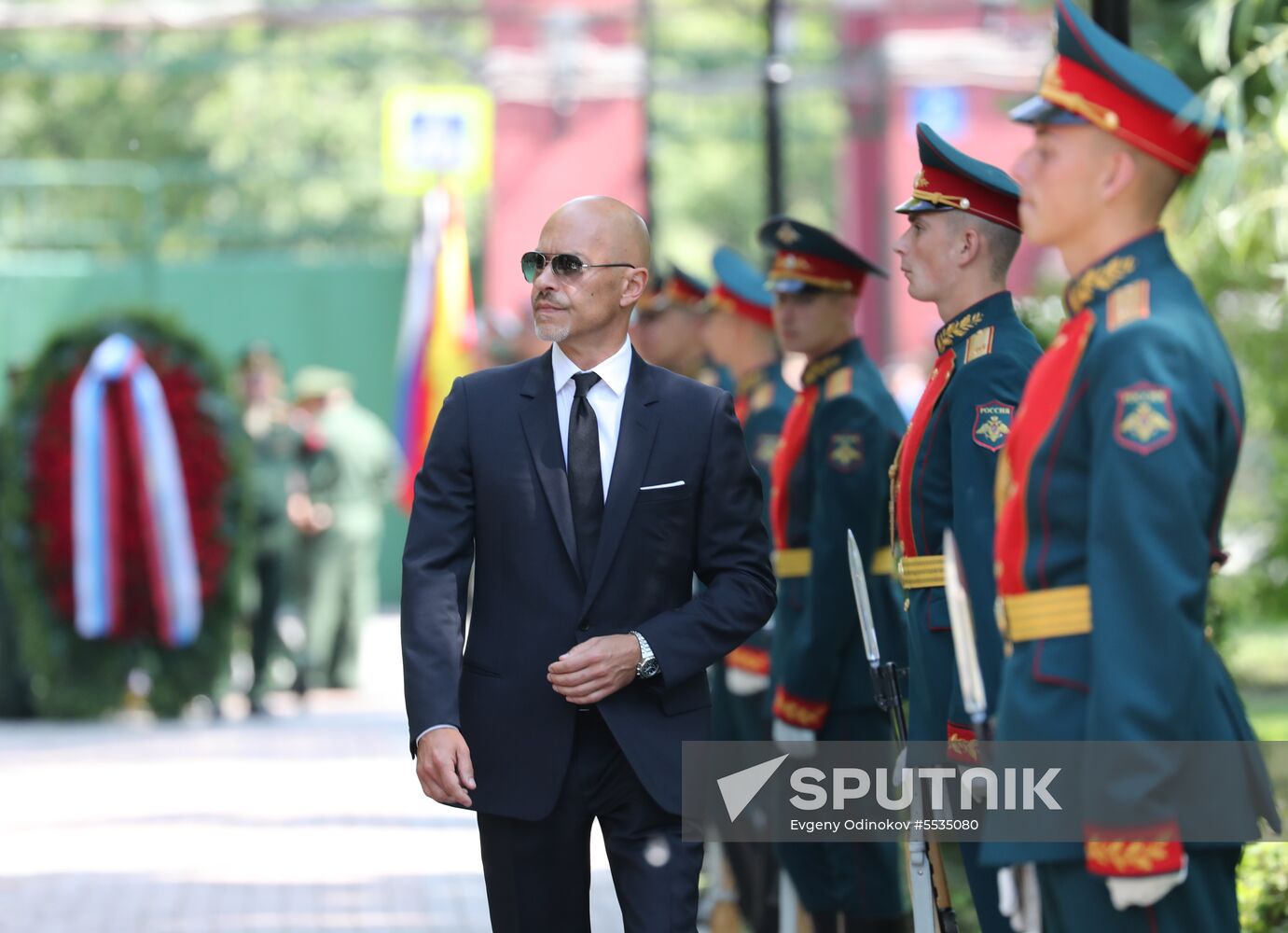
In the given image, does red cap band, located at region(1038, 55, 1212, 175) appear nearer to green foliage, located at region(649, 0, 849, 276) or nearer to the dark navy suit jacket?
the dark navy suit jacket

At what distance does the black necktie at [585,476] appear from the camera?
4801 millimetres

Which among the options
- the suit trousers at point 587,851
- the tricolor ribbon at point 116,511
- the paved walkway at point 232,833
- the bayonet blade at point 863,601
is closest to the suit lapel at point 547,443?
the suit trousers at point 587,851

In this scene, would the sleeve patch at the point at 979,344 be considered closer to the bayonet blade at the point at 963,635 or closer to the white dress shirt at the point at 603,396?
the white dress shirt at the point at 603,396

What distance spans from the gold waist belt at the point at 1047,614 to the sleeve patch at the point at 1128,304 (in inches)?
17.2

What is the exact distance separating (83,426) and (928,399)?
10268mm

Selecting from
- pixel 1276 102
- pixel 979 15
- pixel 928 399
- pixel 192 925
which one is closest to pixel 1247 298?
pixel 1276 102

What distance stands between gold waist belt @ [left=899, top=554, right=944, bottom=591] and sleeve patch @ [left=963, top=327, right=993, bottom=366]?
0.43 meters

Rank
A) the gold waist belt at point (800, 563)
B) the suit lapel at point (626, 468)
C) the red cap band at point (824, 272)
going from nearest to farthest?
the suit lapel at point (626, 468)
the gold waist belt at point (800, 563)
the red cap band at point (824, 272)

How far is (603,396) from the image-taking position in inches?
Result: 194

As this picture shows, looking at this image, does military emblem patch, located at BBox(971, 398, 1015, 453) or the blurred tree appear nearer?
military emblem patch, located at BBox(971, 398, 1015, 453)

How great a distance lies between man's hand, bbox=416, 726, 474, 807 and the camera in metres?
4.58

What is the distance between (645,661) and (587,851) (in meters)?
0.45

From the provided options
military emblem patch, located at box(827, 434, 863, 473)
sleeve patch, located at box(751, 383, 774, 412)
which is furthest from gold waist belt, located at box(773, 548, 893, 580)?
sleeve patch, located at box(751, 383, 774, 412)

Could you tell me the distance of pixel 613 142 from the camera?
81.3ft
